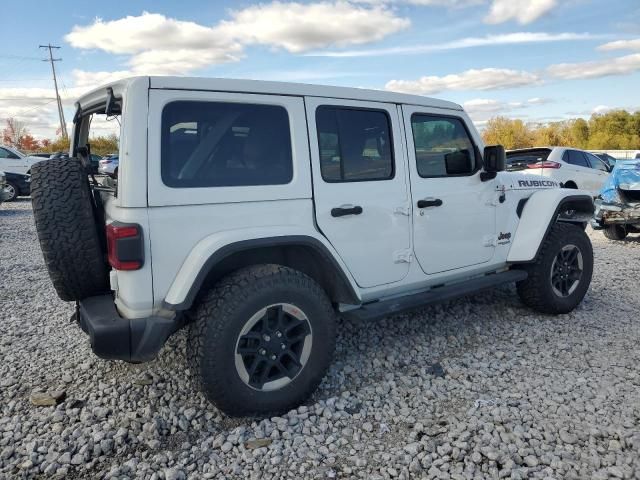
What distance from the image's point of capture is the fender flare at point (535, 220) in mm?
4234

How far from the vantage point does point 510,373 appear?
3.43m

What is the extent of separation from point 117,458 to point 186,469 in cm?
42

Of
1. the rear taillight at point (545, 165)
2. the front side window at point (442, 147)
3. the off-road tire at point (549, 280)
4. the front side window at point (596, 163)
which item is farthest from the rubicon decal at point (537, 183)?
the front side window at point (596, 163)

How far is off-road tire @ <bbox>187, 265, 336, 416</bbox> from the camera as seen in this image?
264 cm

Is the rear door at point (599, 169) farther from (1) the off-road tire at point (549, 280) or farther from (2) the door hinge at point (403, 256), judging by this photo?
(2) the door hinge at point (403, 256)

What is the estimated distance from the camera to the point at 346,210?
10.2ft

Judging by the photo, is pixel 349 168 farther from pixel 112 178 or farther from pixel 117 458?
pixel 117 458

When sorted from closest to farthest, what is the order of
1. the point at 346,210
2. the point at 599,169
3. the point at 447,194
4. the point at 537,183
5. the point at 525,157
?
the point at 346,210
the point at 447,194
the point at 537,183
the point at 525,157
the point at 599,169

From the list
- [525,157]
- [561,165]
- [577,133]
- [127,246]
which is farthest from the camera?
[577,133]

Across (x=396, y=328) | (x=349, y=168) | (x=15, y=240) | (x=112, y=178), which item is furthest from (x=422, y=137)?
(x=15, y=240)

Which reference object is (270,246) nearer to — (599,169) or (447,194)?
(447,194)

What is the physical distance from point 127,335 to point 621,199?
8.29 m

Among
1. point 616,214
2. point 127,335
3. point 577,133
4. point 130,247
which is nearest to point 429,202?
point 130,247

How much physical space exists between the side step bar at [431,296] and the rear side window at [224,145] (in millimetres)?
1043
